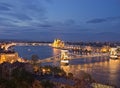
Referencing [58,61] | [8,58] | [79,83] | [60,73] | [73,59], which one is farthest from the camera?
[73,59]

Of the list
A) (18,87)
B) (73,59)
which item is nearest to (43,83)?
(18,87)

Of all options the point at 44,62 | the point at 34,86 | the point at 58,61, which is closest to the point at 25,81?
the point at 34,86

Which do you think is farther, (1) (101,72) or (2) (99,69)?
(2) (99,69)

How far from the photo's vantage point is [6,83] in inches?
236

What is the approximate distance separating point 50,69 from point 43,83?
3.87 meters

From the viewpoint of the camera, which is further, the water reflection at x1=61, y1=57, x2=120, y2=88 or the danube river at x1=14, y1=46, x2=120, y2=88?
the danube river at x1=14, y1=46, x2=120, y2=88

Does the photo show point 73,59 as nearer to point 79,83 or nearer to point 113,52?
point 113,52

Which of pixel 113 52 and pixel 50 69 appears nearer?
pixel 50 69

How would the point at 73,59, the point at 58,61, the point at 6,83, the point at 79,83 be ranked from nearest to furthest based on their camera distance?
the point at 6,83 < the point at 79,83 < the point at 58,61 < the point at 73,59

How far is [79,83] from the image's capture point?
7.82 m

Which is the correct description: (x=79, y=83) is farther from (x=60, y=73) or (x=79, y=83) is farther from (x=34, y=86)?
(x=60, y=73)

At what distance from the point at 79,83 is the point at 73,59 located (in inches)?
578

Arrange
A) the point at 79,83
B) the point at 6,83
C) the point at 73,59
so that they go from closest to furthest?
the point at 6,83 → the point at 79,83 → the point at 73,59

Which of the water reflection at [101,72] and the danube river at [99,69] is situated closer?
the water reflection at [101,72]
